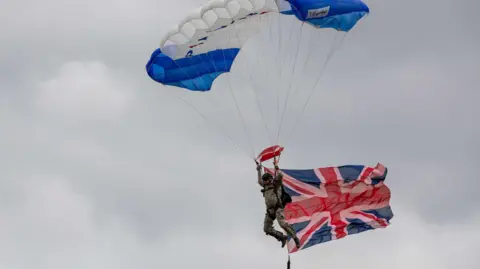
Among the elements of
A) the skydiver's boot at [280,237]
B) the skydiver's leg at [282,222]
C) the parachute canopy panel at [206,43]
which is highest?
the parachute canopy panel at [206,43]

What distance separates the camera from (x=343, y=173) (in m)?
31.2

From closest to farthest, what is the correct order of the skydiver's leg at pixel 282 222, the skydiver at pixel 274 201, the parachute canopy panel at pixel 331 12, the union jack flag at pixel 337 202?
the skydiver at pixel 274 201
the skydiver's leg at pixel 282 222
the parachute canopy panel at pixel 331 12
the union jack flag at pixel 337 202

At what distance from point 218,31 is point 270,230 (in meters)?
5.73

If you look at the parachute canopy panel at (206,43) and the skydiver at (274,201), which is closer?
the skydiver at (274,201)

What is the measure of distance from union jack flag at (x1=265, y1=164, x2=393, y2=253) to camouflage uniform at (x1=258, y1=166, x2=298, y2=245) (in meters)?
3.15

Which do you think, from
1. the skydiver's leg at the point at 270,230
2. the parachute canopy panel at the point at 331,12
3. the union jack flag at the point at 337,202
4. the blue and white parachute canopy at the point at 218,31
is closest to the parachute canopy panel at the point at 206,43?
the blue and white parachute canopy at the point at 218,31

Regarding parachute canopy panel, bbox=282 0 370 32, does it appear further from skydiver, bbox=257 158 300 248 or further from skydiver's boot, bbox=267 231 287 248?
skydiver's boot, bbox=267 231 287 248

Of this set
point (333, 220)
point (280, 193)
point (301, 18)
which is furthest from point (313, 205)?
point (301, 18)

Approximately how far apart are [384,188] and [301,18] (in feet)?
20.5

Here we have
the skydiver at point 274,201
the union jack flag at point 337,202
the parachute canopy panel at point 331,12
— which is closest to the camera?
the skydiver at point 274,201

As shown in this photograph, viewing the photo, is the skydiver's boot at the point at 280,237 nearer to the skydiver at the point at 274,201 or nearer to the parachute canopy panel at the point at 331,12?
the skydiver at the point at 274,201

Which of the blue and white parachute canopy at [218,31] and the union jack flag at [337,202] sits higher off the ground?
the blue and white parachute canopy at [218,31]

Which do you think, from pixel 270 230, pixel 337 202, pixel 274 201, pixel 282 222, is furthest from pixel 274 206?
pixel 337 202

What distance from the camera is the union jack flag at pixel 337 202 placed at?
3108 centimetres
